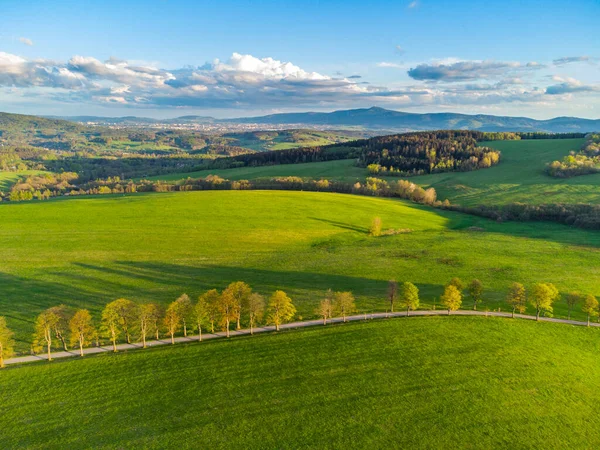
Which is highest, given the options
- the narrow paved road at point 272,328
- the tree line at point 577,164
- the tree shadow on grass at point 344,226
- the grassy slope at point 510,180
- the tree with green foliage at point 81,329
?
the tree line at point 577,164

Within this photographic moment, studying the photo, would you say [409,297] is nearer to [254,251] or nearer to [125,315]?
[254,251]

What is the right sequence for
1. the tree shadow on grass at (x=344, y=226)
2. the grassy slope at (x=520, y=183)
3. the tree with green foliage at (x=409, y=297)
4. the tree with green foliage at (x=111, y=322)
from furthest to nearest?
the grassy slope at (x=520, y=183) → the tree shadow on grass at (x=344, y=226) → the tree with green foliage at (x=409, y=297) → the tree with green foliage at (x=111, y=322)

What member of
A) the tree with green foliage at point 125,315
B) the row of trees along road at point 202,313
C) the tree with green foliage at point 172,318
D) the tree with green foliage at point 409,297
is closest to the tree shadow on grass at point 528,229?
the row of trees along road at point 202,313

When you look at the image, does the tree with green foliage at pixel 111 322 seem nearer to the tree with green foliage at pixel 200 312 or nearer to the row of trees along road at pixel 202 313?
the row of trees along road at pixel 202 313

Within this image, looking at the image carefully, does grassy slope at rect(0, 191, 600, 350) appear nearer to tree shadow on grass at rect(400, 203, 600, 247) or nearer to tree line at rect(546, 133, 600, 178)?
tree shadow on grass at rect(400, 203, 600, 247)

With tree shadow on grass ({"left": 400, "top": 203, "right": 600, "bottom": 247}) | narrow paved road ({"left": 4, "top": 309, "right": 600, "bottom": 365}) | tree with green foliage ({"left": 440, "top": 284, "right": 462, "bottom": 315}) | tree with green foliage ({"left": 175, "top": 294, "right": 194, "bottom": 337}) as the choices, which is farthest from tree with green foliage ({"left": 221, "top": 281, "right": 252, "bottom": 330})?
tree shadow on grass ({"left": 400, "top": 203, "right": 600, "bottom": 247})

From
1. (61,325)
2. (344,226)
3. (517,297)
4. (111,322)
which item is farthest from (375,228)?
(61,325)

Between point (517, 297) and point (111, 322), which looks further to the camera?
point (517, 297)
